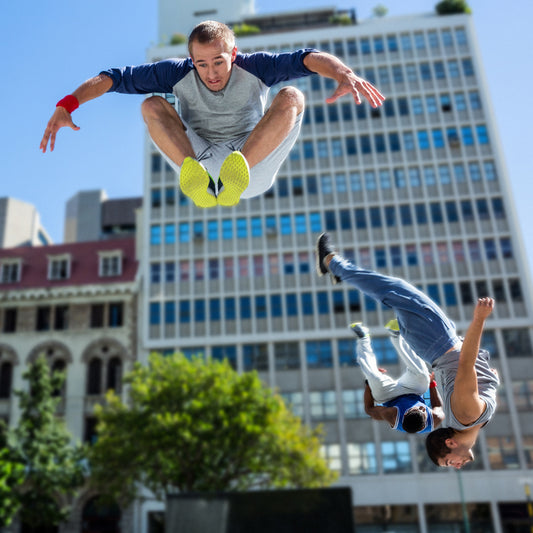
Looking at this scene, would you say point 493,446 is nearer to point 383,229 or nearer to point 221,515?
point 383,229

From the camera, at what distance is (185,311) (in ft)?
162

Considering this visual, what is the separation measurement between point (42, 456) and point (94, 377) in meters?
11.5

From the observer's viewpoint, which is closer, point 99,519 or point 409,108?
point 99,519

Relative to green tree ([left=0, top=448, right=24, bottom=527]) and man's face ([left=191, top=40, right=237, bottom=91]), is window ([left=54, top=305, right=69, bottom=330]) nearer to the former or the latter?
green tree ([left=0, top=448, right=24, bottom=527])

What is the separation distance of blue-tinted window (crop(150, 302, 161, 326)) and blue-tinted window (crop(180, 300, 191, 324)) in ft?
5.76

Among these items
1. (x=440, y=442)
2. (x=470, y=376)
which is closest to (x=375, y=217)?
(x=440, y=442)

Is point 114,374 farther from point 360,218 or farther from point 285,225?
point 360,218

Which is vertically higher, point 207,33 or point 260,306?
point 260,306

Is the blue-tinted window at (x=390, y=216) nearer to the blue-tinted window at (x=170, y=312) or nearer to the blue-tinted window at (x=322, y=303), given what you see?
the blue-tinted window at (x=322, y=303)

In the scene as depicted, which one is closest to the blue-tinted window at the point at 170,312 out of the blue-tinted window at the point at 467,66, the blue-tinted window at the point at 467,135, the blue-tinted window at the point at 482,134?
the blue-tinted window at the point at 467,135

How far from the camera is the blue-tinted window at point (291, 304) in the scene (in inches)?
1919

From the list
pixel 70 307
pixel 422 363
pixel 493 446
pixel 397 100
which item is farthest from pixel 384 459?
pixel 422 363

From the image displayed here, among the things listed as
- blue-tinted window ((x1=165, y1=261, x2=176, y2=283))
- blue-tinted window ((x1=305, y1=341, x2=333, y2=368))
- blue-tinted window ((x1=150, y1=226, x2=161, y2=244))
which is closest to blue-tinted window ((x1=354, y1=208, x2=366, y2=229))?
blue-tinted window ((x1=305, y1=341, x2=333, y2=368))

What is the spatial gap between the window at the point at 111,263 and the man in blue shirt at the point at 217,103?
45.2 metres
